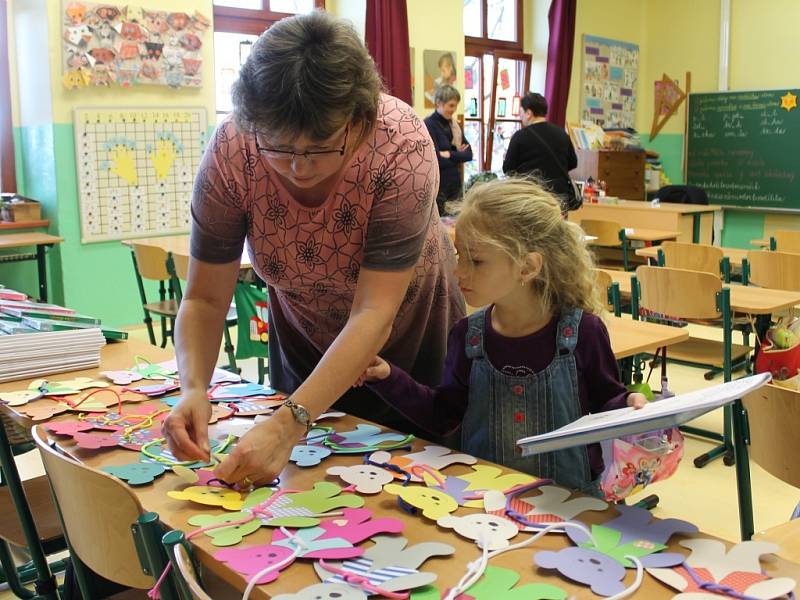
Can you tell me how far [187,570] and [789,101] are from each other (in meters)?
8.52

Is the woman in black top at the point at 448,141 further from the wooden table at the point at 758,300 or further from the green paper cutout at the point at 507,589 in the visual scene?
the green paper cutout at the point at 507,589

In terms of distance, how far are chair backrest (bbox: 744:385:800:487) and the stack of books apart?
1.43 metres

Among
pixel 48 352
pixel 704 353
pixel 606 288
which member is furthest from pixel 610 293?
pixel 48 352

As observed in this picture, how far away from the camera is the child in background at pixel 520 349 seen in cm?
154

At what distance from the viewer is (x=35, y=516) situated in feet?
6.26

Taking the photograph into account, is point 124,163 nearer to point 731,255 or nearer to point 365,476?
point 731,255

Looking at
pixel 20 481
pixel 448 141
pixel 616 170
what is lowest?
pixel 20 481

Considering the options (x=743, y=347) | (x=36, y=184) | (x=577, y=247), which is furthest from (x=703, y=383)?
(x=36, y=184)

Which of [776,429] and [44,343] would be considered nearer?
[776,429]

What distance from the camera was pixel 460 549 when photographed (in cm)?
102

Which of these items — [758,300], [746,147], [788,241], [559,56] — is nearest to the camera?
[758,300]

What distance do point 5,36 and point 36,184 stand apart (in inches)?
35.9

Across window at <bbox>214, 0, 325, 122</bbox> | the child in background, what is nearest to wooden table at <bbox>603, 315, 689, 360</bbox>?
the child in background

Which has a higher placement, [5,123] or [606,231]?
[5,123]
